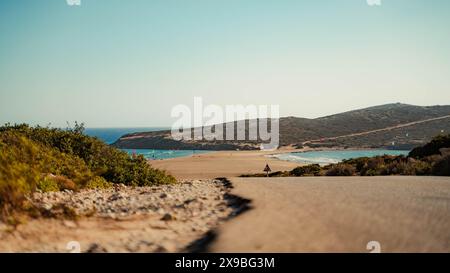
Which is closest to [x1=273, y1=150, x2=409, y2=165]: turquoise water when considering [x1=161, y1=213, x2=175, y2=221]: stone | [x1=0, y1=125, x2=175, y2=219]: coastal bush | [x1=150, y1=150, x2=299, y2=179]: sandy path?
[x1=150, y1=150, x2=299, y2=179]: sandy path

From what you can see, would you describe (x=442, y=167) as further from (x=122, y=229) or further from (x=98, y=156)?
(x=98, y=156)

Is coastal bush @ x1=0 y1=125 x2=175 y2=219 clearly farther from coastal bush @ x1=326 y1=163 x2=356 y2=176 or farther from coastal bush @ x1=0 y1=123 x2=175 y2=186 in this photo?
coastal bush @ x1=326 y1=163 x2=356 y2=176

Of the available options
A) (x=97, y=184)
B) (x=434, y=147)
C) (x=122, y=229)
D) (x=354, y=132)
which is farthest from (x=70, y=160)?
(x=354, y=132)

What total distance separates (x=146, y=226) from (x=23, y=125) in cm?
1213

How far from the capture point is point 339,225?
407 centimetres

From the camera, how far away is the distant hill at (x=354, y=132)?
91188 mm

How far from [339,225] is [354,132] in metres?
111

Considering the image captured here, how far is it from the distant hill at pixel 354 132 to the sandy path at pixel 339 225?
81984mm

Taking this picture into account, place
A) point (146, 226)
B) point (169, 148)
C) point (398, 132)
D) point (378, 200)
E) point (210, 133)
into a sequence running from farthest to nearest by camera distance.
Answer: point (210, 133), point (169, 148), point (398, 132), point (378, 200), point (146, 226)

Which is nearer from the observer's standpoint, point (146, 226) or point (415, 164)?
point (146, 226)
